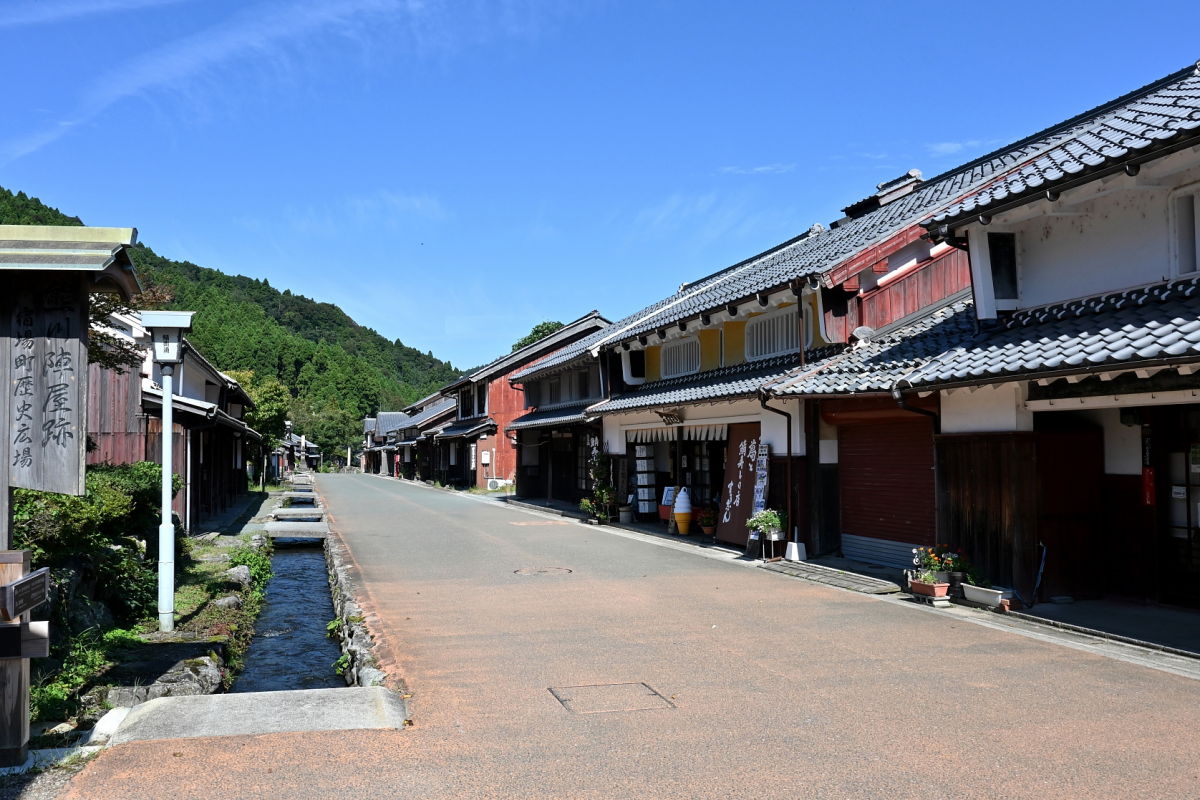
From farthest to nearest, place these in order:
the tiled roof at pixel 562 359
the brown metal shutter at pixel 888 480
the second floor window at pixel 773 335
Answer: the tiled roof at pixel 562 359
the second floor window at pixel 773 335
the brown metal shutter at pixel 888 480

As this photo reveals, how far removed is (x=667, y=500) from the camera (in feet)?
70.9

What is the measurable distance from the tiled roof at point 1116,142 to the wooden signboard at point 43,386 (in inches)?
376

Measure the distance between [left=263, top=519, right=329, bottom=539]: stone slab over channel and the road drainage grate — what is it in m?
15.0

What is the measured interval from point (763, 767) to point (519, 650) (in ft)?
12.4

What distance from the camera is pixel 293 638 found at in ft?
36.4

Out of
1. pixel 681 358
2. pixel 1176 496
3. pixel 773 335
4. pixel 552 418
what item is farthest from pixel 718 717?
pixel 552 418

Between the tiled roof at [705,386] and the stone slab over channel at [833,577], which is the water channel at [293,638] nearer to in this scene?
the stone slab over channel at [833,577]

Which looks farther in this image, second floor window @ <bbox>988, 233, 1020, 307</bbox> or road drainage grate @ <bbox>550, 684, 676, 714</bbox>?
second floor window @ <bbox>988, 233, 1020, 307</bbox>

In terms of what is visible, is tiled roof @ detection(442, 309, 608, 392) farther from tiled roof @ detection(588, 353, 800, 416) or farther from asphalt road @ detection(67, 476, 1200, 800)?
asphalt road @ detection(67, 476, 1200, 800)

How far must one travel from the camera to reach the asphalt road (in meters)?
4.99

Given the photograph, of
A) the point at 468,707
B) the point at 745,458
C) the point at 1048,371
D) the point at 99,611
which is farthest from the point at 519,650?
the point at 745,458

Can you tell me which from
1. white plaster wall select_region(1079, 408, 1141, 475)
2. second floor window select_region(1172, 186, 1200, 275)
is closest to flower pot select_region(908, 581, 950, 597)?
white plaster wall select_region(1079, 408, 1141, 475)

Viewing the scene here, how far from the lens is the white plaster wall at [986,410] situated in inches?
400

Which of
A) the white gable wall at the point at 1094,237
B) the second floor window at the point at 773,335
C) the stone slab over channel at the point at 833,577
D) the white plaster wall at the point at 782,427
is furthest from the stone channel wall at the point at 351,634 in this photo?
the second floor window at the point at 773,335
